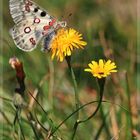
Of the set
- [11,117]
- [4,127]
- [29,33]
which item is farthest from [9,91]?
[29,33]

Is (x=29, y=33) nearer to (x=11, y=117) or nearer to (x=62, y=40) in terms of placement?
(x=62, y=40)

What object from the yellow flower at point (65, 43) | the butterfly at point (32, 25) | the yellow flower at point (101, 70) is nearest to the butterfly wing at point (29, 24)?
the butterfly at point (32, 25)

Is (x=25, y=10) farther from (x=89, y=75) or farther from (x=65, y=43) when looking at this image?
(x=89, y=75)

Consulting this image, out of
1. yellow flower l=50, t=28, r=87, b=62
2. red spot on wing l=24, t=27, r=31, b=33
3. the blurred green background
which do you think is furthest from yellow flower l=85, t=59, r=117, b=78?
red spot on wing l=24, t=27, r=31, b=33

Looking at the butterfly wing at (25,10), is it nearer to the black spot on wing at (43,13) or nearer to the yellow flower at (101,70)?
the black spot on wing at (43,13)

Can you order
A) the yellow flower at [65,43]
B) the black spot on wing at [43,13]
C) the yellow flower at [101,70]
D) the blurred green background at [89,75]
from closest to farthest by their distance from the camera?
1. the yellow flower at [101,70]
2. the yellow flower at [65,43]
3. the black spot on wing at [43,13]
4. the blurred green background at [89,75]

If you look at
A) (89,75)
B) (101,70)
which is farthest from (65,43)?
(89,75)
